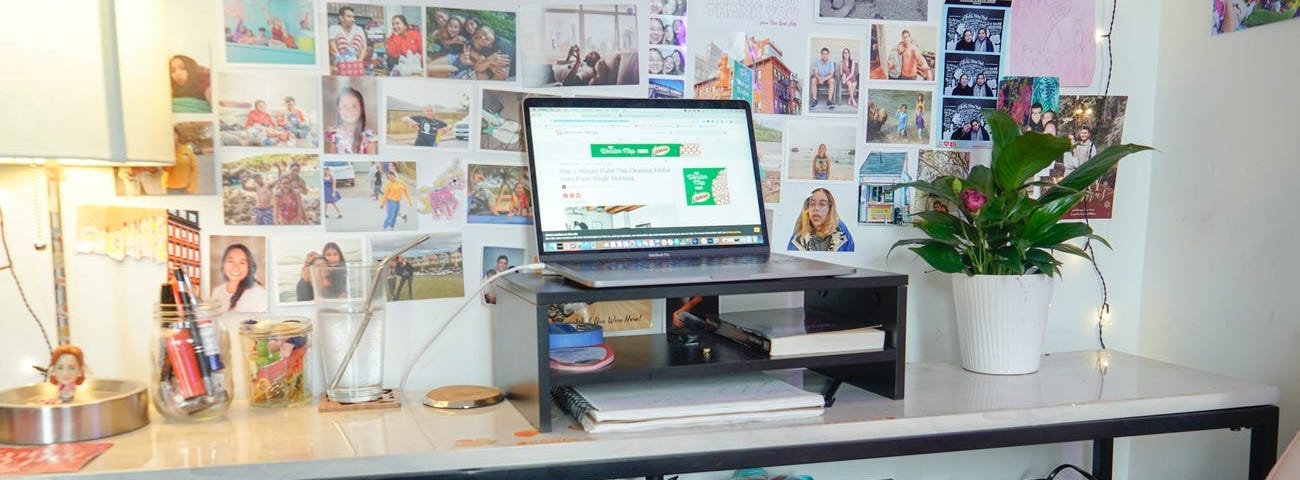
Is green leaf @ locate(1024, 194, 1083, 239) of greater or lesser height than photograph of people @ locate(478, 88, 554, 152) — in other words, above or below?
below

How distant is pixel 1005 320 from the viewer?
1.50 m

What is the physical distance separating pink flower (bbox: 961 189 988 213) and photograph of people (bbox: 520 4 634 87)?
546 mm

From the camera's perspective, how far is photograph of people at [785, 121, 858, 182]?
1.64 meters

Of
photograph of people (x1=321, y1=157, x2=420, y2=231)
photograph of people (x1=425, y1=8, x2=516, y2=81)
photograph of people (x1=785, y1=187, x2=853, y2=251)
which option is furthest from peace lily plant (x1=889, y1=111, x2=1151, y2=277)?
photograph of people (x1=321, y1=157, x2=420, y2=231)

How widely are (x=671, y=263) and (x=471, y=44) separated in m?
0.47

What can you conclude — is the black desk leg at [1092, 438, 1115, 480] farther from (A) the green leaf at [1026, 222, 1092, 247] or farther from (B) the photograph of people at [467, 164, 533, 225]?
(B) the photograph of people at [467, 164, 533, 225]

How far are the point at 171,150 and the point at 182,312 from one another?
9.2 inches

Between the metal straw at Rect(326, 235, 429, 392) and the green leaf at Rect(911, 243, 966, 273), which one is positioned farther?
the green leaf at Rect(911, 243, 966, 273)

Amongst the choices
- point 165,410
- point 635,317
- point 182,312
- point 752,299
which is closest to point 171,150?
point 182,312

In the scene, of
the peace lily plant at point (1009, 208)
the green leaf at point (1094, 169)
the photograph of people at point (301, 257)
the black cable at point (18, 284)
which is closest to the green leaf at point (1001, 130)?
the peace lily plant at point (1009, 208)

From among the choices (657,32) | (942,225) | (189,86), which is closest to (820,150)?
(942,225)

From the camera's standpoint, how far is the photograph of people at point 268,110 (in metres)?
1.37

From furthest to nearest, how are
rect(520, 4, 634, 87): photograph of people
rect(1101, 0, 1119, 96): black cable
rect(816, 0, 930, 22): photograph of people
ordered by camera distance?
rect(1101, 0, 1119, 96): black cable < rect(816, 0, 930, 22): photograph of people < rect(520, 4, 634, 87): photograph of people

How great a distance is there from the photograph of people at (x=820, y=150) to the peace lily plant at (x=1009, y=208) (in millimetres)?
172
